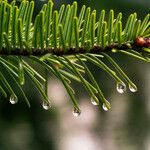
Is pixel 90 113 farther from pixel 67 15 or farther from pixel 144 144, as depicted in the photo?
pixel 67 15

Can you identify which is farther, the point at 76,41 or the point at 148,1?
the point at 148,1

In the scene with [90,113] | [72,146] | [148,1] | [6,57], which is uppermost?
[6,57]

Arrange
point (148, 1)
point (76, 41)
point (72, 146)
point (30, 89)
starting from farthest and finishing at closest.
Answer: point (72, 146) → point (148, 1) → point (30, 89) → point (76, 41)

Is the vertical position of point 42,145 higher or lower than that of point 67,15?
lower

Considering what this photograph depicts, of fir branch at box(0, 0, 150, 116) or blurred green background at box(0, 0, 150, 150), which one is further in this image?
blurred green background at box(0, 0, 150, 150)

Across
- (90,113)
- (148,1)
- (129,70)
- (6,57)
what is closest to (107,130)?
(90,113)

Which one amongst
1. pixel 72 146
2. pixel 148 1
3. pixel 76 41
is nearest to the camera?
pixel 76 41

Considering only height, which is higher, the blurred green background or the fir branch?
the fir branch

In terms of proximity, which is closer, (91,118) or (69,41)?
(69,41)
